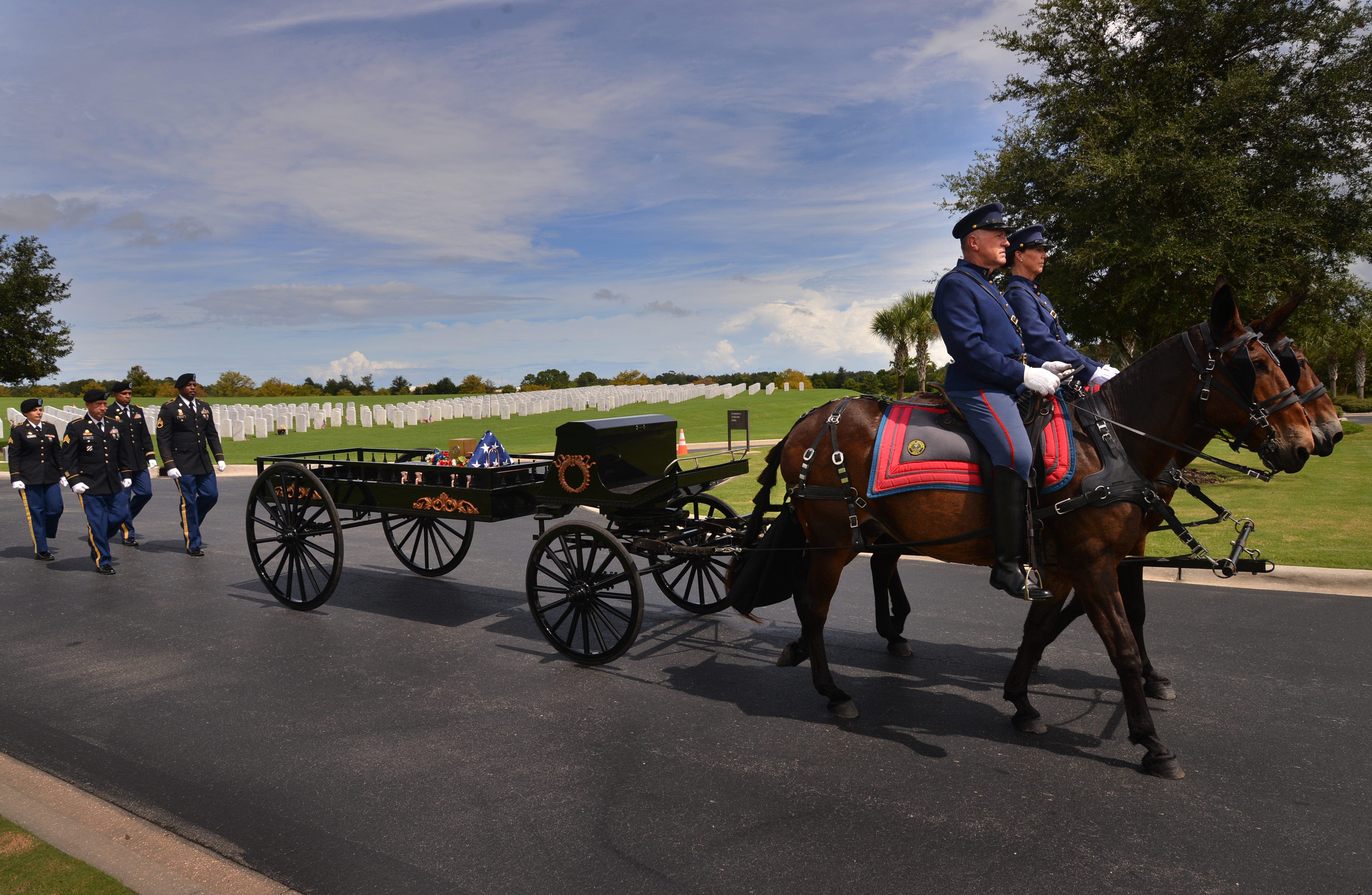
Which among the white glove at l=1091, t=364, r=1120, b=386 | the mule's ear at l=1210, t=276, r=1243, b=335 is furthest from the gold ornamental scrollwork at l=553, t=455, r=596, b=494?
the mule's ear at l=1210, t=276, r=1243, b=335

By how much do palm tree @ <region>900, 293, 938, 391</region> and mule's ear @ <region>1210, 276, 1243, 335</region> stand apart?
113 ft

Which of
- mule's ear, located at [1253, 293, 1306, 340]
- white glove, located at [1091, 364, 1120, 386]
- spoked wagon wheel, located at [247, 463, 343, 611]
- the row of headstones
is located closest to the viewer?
mule's ear, located at [1253, 293, 1306, 340]

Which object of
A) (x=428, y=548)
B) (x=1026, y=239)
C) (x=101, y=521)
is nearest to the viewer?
(x=1026, y=239)

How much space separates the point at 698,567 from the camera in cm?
708

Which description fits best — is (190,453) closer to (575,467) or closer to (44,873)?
(575,467)

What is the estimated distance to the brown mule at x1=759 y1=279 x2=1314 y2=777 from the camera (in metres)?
4.14

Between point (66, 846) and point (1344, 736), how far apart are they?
6338mm

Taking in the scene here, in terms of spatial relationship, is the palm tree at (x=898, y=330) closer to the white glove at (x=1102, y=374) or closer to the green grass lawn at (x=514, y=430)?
the green grass lawn at (x=514, y=430)

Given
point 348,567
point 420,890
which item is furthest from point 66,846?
point 348,567

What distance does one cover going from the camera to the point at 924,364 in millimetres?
38719

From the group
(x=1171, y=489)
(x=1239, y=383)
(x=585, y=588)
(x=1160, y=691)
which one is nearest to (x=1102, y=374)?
(x=1171, y=489)

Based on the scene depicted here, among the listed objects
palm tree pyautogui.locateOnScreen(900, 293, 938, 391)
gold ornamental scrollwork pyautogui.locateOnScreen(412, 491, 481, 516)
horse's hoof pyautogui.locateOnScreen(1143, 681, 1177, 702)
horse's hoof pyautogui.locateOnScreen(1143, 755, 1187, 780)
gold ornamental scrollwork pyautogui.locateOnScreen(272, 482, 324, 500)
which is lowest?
horse's hoof pyautogui.locateOnScreen(1143, 755, 1187, 780)

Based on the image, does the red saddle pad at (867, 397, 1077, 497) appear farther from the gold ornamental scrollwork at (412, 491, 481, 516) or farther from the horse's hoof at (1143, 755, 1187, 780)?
the gold ornamental scrollwork at (412, 491, 481, 516)

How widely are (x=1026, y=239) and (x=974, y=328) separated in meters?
1.13
